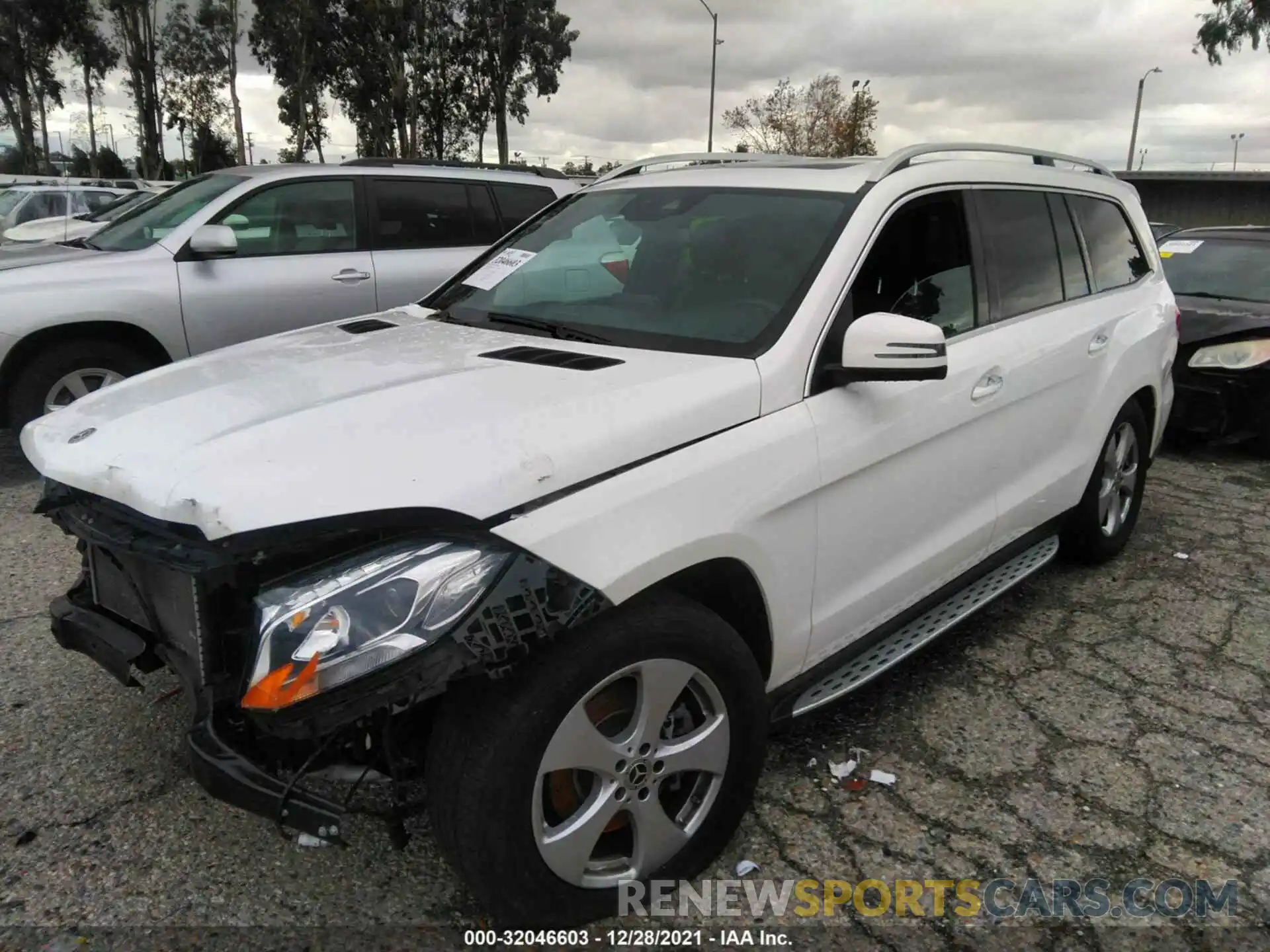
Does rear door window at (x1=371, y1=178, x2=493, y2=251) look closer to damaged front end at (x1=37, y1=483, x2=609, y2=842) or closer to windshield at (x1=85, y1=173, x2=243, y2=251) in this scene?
windshield at (x1=85, y1=173, x2=243, y2=251)

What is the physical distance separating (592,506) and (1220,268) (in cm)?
702

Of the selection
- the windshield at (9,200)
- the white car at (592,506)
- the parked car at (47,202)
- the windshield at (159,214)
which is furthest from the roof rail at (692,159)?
the windshield at (9,200)

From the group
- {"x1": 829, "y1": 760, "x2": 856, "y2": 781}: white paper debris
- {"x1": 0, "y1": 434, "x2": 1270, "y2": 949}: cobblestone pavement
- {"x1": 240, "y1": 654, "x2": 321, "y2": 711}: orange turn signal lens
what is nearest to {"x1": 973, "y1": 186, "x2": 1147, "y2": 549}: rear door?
{"x1": 0, "y1": 434, "x2": 1270, "y2": 949}: cobblestone pavement

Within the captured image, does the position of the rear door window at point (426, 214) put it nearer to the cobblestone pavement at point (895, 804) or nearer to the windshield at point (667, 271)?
the windshield at point (667, 271)

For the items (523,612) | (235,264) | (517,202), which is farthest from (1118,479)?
(235,264)

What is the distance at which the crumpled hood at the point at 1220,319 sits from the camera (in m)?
6.12

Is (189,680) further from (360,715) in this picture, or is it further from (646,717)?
(646,717)

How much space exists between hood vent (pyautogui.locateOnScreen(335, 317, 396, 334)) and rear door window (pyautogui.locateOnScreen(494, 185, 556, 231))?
3.87m

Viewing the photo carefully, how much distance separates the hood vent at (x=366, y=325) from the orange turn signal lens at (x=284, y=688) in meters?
1.61

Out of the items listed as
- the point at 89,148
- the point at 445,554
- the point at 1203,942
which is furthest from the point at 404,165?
the point at 89,148

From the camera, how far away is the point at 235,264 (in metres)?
5.88

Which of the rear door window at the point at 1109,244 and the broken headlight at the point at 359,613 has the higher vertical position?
the rear door window at the point at 1109,244

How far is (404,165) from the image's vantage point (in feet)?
22.1

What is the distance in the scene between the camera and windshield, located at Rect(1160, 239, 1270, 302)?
22.2 feet
